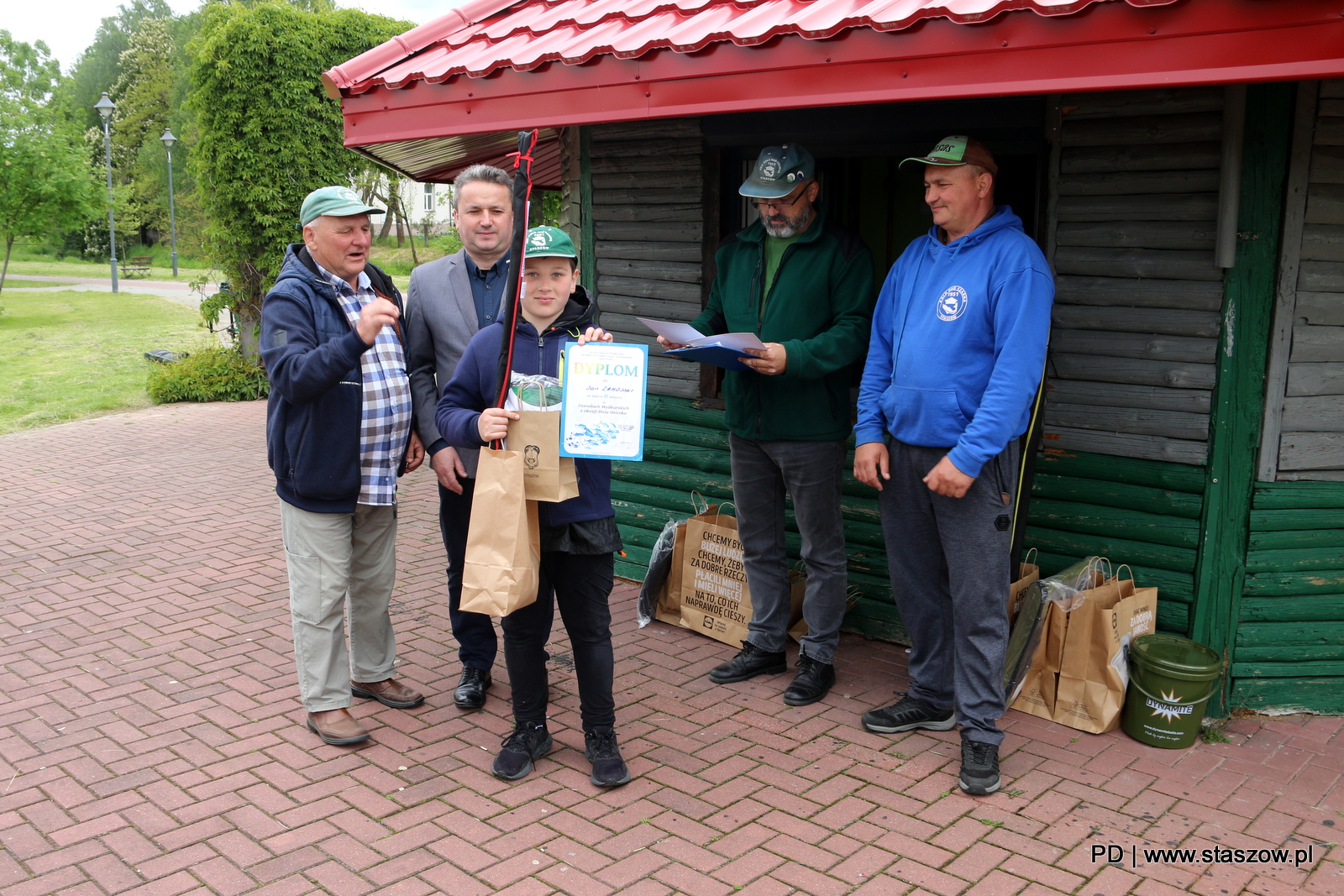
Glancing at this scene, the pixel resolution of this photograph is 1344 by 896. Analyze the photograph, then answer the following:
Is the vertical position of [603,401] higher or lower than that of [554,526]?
higher

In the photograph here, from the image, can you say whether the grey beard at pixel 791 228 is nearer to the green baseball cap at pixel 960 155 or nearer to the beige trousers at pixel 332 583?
the green baseball cap at pixel 960 155

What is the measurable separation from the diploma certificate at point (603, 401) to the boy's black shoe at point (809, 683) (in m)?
1.49

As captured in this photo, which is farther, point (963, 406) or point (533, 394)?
point (963, 406)

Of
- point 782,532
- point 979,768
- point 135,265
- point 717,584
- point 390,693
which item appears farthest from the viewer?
point 135,265

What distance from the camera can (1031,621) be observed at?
3.95 m

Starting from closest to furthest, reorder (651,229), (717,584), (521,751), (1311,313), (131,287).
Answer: (521,751) → (1311,313) → (717,584) → (651,229) → (131,287)

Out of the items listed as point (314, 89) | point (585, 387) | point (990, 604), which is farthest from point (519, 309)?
point (314, 89)

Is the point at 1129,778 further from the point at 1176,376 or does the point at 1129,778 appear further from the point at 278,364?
the point at 278,364

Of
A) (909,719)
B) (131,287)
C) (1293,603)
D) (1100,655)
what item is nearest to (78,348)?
(131,287)

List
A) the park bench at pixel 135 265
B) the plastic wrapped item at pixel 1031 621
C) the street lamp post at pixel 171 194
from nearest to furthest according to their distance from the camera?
1. the plastic wrapped item at pixel 1031 621
2. the street lamp post at pixel 171 194
3. the park bench at pixel 135 265

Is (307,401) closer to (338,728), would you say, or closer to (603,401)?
(603,401)

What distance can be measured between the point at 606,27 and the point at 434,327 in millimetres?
1643

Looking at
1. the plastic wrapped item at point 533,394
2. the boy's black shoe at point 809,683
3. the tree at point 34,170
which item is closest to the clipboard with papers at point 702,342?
the plastic wrapped item at point 533,394

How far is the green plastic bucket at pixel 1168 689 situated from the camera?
369 cm
